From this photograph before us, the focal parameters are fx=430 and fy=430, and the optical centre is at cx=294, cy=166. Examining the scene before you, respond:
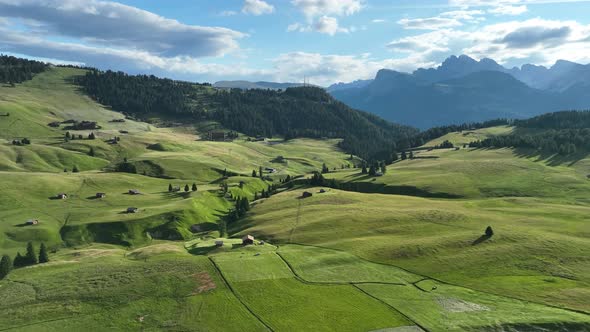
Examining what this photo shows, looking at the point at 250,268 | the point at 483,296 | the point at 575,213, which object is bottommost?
the point at 250,268

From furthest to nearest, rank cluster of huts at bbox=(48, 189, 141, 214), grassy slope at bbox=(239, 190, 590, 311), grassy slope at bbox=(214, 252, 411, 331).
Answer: cluster of huts at bbox=(48, 189, 141, 214) → grassy slope at bbox=(239, 190, 590, 311) → grassy slope at bbox=(214, 252, 411, 331)

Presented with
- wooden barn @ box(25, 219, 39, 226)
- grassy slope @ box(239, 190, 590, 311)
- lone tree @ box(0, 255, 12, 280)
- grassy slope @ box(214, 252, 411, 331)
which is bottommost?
wooden barn @ box(25, 219, 39, 226)

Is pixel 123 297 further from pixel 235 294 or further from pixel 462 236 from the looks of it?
pixel 462 236

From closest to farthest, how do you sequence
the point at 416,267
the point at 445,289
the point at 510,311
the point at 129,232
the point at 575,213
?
the point at 510,311 < the point at 445,289 < the point at 416,267 < the point at 575,213 < the point at 129,232

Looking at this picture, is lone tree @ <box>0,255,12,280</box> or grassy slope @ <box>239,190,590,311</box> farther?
lone tree @ <box>0,255,12,280</box>

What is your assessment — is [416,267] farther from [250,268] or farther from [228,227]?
[228,227]

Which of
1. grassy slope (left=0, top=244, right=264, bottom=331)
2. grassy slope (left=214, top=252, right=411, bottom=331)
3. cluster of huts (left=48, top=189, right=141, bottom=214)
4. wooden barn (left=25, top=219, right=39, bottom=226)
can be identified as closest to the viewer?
grassy slope (left=214, top=252, right=411, bottom=331)

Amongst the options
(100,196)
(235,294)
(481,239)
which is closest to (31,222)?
(100,196)

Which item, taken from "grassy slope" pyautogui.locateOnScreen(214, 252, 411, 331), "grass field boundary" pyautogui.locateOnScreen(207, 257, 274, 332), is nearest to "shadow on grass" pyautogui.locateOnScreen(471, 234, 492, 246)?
"grassy slope" pyautogui.locateOnScreen(214, 252, 411, 331)

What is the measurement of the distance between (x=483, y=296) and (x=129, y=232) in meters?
110

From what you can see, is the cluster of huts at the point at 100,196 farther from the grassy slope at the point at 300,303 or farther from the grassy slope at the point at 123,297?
the grassy slope at the point at 300,303

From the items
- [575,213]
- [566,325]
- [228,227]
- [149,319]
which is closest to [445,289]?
[566,325]

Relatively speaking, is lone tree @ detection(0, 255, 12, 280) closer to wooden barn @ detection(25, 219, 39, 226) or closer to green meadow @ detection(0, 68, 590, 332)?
green meadow @ detection(0, 68, 590, 332)

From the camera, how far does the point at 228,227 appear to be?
158375 mm
